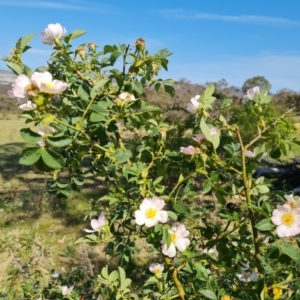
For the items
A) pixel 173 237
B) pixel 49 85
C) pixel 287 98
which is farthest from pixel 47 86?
pixel 287 98

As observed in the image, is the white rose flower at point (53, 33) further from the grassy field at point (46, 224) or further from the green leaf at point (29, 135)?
the grassy field at point (46, 224)

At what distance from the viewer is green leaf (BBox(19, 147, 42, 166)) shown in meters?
0.87

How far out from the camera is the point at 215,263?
1290 millimetres

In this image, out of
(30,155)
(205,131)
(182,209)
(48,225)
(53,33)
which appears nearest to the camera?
(30,155)

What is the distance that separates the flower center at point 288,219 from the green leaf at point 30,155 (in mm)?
609

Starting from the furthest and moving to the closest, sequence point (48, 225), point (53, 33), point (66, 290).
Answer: point (48, 225) < point (66, 290) < point (53, 33)

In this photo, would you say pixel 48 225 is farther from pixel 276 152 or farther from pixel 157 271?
pixel 276 152

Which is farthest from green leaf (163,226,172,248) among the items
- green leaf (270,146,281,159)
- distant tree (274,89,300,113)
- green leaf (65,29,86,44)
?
distant tree (274,89,300,113)

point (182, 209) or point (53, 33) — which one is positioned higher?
point (53, 33)

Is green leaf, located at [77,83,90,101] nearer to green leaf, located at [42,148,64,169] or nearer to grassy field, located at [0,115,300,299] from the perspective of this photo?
green leaf, located at [42,148,64,169]

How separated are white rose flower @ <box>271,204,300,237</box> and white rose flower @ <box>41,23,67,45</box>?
30.8 inches

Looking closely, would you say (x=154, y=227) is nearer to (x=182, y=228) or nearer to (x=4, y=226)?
(x=182, y=228)

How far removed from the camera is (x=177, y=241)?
121 centimetres

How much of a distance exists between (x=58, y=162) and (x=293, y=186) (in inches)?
259
